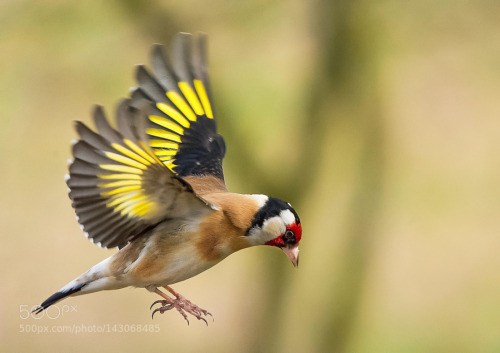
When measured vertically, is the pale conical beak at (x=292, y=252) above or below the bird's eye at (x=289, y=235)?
below

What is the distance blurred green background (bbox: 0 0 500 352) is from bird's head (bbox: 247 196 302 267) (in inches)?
62.8

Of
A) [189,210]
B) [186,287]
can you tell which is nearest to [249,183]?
[186,287]

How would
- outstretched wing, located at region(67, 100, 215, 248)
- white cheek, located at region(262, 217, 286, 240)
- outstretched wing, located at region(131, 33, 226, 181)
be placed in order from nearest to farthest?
outstretched wing, located at region(67, 100, 215, 248) < white cheek, located at region(262, 217, 286, 240) < outstretched wing, located at region(131, 33, 226, 181)

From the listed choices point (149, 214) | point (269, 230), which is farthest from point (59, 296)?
point (269, 230)

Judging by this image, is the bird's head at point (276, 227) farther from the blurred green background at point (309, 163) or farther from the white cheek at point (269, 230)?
the blurred green background at point (309, 163)

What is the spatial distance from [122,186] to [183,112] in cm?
61

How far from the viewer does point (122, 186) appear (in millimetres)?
1491

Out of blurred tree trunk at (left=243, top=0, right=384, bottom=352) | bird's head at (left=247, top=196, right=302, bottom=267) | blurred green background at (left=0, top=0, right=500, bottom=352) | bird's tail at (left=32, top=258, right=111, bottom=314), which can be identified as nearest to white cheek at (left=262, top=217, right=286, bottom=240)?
bird's head at (left=247, top=196, right=302, bottom=267)

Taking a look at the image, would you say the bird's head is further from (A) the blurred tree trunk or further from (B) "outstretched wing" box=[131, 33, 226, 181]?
(A) the blurred tree trunk

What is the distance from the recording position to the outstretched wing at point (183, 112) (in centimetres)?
193

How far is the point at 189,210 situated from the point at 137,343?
3.07 meters

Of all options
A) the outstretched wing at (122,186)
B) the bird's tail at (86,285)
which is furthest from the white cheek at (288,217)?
the bird's tail at (86,285)

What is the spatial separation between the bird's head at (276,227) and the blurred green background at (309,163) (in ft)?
5.23

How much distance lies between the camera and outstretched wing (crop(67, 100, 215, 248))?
1324 mm
